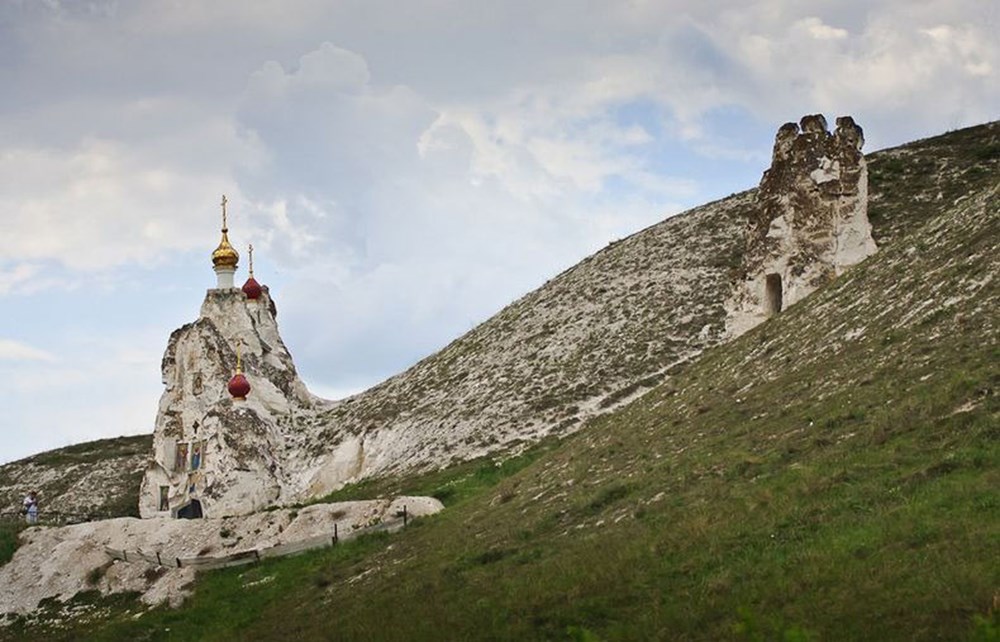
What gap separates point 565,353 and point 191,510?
47.4ft

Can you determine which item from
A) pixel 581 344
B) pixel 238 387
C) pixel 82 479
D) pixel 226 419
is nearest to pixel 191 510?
pixel 226 419

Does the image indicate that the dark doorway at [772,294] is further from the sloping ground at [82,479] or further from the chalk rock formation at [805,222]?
the sloping ground at [82,479]

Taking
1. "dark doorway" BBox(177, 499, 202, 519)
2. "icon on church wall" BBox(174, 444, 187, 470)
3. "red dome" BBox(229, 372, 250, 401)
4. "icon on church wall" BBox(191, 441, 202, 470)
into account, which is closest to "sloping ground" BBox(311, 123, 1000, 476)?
"red dome" BBox(229, 372, 250, 401)

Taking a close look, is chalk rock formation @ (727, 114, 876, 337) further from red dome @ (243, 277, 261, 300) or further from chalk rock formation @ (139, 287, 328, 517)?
red dome @ (243, 277, 261, 300)

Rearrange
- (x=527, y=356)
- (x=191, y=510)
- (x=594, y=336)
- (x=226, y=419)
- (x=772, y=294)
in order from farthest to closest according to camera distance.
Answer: (x=527, y=356)
(x=594, y=336)
(x=226, y=419)
(x=191, y=510)
(x=772, y=294)

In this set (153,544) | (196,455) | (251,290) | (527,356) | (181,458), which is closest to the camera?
(153,544)

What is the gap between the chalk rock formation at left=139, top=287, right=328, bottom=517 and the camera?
49.4 m

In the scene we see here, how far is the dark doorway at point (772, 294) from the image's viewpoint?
1732 inches

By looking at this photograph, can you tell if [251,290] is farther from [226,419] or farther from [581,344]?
[581,344]

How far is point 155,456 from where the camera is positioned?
177 feet

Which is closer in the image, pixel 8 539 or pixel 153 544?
pixel 153 544

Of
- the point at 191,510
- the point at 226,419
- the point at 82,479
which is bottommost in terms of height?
the point at 191,510

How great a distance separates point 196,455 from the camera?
5150 centimetres

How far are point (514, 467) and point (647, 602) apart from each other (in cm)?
1939
